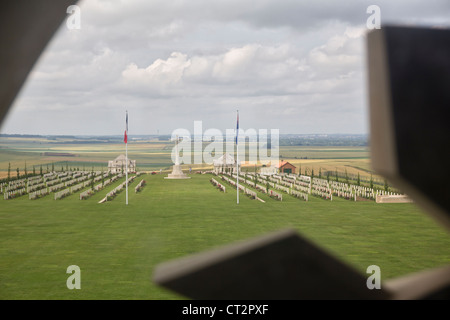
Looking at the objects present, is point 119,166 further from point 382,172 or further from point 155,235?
point 382,172

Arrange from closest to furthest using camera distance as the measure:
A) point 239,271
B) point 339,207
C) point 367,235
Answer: point 239,271
point 367,235
point 339,207

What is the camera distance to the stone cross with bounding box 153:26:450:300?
6.39 ft

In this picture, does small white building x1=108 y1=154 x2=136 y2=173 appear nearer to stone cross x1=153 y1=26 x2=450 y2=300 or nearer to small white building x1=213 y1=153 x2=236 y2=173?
small white building x1=213 y1=153 x2=236 y2=173

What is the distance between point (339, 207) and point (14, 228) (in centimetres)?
1369

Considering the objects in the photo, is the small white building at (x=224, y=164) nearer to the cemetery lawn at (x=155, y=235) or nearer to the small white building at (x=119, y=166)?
the small white building at (x=119, y=166)

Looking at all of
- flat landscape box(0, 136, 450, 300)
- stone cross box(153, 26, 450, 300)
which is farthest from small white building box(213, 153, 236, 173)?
stone cross box(153, 26, 450, 300)

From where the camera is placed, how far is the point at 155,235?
1514 cm

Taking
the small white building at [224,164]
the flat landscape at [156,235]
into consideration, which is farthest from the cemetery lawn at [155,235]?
the small white building at [224,164]

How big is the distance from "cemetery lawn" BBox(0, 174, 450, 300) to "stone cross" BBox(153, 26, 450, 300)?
4.62m

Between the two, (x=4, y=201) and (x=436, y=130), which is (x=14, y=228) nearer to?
(x=4, y=201)

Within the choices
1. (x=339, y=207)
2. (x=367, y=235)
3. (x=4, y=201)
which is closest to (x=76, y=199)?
(x=4, y=201)

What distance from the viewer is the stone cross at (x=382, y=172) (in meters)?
1.95

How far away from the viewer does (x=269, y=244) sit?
1.96m

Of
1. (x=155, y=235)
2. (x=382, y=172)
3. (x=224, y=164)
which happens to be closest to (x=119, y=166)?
(x=224, y=164)
